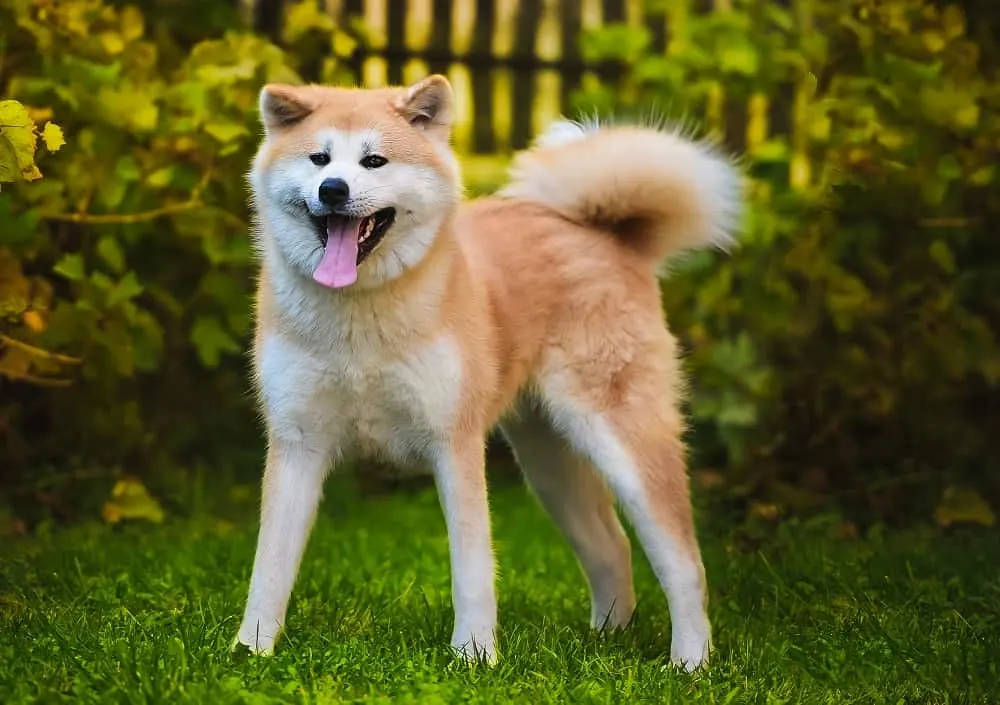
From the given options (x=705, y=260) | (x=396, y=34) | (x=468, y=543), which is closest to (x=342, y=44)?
(x=396, y=34)

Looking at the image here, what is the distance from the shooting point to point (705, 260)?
6.08 metres

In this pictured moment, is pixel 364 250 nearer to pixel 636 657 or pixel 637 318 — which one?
pixel 637 318

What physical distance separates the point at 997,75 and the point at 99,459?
3524 mm

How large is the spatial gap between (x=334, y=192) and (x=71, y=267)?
5.28 ft

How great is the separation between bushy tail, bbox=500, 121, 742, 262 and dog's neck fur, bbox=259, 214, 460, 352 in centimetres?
66

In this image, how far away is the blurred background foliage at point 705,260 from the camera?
16.5 feet

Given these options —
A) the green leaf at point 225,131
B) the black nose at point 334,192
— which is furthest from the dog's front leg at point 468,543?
the green leaf at point 225,131

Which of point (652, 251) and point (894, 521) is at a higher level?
point (652, 251)

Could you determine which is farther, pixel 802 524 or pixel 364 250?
pixel 802 524

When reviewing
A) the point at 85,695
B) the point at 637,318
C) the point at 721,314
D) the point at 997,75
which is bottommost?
the point at 721,314

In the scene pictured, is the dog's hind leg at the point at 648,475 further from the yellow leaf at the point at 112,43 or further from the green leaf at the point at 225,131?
the yellow leaf at the point at 112,43

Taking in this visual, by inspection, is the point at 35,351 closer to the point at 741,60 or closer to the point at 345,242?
the point at 345,242

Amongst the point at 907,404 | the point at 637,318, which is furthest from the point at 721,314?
the point at 637,318

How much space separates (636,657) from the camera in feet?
13.0
